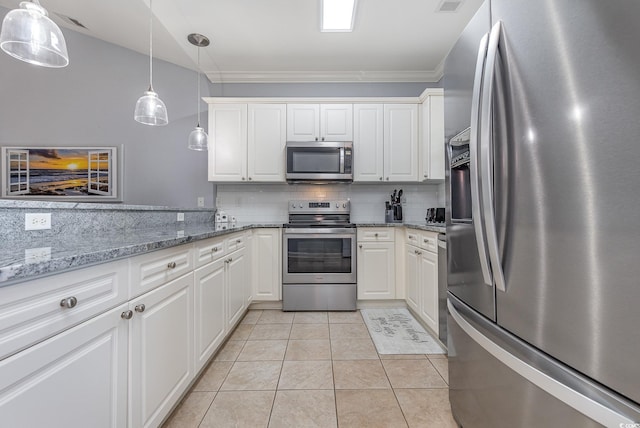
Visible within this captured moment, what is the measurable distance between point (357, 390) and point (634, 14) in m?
1.83

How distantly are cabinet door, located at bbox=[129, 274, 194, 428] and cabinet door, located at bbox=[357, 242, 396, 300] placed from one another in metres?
1.85

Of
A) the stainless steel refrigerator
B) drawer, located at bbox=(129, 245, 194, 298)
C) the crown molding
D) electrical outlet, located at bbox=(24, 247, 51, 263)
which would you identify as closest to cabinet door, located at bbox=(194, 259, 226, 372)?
drawer, located at bbox=(129, 245, 194, 298)

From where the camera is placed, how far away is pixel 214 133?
321 cm

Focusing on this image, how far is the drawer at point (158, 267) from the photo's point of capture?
3.50ft

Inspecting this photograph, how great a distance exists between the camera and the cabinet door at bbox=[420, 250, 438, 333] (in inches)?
86.2

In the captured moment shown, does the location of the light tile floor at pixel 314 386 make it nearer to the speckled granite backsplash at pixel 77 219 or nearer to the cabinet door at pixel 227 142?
the speckled granite backsplash at pixel 77 219

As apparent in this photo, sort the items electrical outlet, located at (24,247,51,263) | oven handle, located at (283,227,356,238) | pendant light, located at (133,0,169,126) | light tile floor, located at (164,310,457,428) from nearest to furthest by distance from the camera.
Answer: electrical outlet, located at (24,247,51,263), light tile floor, located at (164,310,457,428), pendant light, located at (133,0,169,126), oven handle, located at (283,227,356,238)

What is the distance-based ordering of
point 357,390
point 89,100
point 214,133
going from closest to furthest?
point 357,390 < point 214,133 < point 89,100

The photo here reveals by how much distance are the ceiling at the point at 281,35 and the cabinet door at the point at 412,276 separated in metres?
2.08

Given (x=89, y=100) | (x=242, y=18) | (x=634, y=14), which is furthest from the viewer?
(x=89, y=100)

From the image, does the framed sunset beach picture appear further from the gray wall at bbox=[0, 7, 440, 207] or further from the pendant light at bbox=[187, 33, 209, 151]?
the pendant light at bbox=[187, 33, 209, 151]

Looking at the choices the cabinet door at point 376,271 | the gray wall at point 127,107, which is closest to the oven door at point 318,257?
the cabinet door at point 376,271

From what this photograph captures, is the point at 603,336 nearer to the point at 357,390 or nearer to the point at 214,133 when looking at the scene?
the point at 357,390

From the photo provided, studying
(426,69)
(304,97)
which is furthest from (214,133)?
(426,69)
